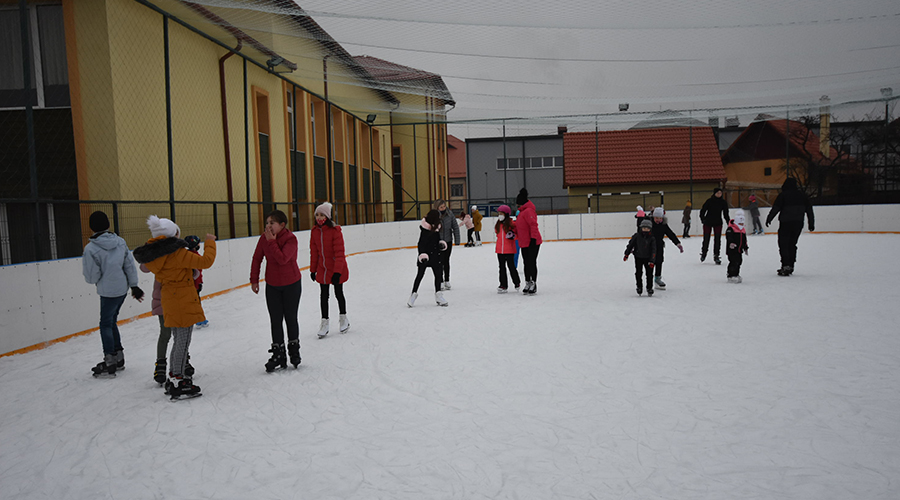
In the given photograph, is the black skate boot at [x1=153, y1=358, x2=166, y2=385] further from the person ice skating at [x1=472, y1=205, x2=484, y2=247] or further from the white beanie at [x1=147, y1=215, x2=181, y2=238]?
the person ice skating at [x1=472, y1=205, x2=484, y2=247]

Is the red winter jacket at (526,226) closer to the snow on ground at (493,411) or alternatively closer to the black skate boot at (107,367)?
the snow on ground at (493,411)

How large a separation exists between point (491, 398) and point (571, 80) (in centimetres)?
995

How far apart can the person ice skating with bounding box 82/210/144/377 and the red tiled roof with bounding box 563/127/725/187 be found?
23.0 meters

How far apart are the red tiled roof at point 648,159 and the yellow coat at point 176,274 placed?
23369mm

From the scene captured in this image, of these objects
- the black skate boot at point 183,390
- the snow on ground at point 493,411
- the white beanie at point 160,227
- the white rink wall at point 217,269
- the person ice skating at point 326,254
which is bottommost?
the snow on ground at point 493,411

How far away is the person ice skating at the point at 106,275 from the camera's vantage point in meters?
4.75

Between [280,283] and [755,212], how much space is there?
1948 centimetres

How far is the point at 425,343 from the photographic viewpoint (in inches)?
223

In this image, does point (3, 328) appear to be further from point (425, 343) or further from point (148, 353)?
→ point (425, 343)

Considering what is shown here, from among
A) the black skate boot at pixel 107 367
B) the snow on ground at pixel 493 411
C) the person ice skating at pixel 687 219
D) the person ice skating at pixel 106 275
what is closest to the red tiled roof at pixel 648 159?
the person ice skating at pixel 687 219

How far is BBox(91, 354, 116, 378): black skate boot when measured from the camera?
15.8 feet

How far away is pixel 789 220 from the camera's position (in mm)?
9555

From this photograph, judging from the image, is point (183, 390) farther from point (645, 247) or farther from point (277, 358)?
point (645, 247)

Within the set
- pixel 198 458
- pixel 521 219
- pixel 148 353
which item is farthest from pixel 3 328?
pixel 521 219
